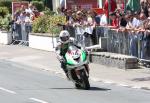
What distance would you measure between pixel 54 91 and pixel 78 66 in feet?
3.28

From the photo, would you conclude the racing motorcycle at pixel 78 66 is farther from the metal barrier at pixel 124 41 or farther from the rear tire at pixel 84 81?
the metal barrier at pixel 124 41

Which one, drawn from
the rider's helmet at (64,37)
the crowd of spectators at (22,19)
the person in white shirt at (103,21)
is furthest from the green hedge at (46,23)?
the rider's helmet at (64,37)

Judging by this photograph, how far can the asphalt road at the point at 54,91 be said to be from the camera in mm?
15414

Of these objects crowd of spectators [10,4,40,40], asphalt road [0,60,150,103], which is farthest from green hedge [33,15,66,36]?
asphalt road [0,60,150,103]

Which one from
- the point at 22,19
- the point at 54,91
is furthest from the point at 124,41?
the point at 22,19

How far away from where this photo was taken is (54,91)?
1733 centimetres

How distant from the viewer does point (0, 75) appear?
71.4ft

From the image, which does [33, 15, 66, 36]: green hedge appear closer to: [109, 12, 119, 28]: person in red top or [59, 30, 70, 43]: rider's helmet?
[109, 12, 119, 28]: person in red top

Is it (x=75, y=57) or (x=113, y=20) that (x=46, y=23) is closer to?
(x=113, y=20)

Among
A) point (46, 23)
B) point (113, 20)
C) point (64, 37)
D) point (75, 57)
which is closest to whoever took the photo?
point (75, 57)

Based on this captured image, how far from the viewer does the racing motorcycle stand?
1738 centimetres

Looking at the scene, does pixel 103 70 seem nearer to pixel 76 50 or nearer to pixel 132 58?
pixel 132 58

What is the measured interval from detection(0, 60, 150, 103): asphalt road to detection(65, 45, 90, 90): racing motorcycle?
0.28 m

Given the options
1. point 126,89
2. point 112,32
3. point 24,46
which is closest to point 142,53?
point 112,32
